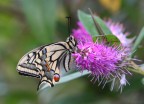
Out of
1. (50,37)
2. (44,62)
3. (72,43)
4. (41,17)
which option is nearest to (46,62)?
(44,62)

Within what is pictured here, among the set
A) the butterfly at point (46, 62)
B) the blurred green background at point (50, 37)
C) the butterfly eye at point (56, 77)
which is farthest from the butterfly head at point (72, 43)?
the blurred green background at point (50, 37)

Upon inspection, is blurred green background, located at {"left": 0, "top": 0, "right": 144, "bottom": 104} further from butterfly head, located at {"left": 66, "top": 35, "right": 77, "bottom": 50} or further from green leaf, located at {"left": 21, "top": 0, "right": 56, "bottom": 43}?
butterfly head, located at {"left": 66, "top": 35, "right": 77, "bottom": 50}

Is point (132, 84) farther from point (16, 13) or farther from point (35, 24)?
Answer: point (16, 13)

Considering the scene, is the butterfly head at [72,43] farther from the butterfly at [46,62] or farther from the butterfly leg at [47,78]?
the butterfly leg at [47,78]

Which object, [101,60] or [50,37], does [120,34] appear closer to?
[101,60]

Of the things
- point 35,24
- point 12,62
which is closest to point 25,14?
point 35,24
